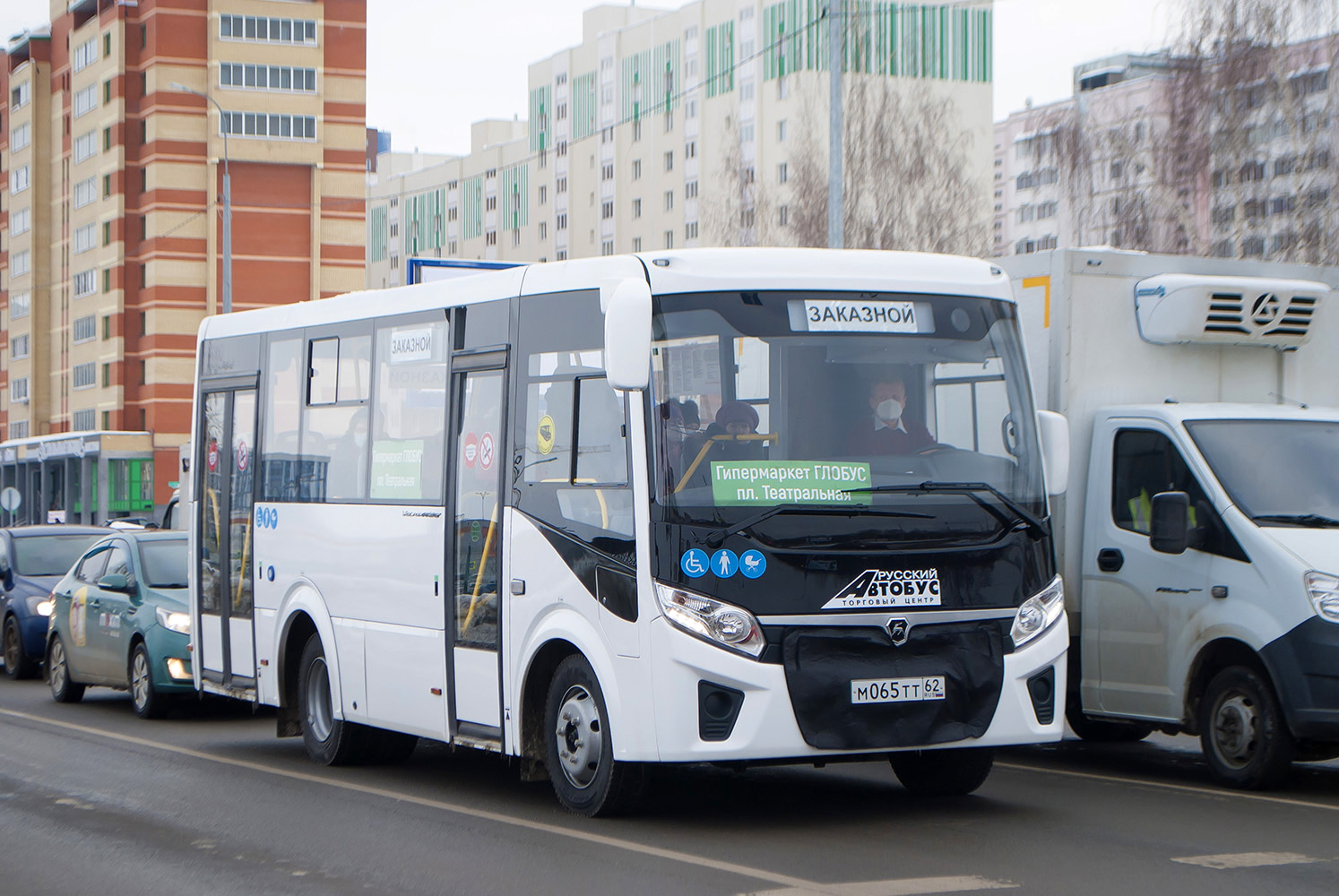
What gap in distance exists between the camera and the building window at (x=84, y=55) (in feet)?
292

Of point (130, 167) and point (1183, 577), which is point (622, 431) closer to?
point (1183, 577)

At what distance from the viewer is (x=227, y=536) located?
43.8 feet

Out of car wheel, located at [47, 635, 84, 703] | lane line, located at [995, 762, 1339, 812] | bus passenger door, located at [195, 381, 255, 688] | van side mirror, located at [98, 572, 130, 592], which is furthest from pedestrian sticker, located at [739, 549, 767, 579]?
car wheel, located at [47, 635, 84, 703]

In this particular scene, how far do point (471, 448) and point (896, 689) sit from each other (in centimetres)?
280

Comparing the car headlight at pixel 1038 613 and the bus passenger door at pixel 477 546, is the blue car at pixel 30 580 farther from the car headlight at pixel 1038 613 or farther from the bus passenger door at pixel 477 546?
the car headlight at pixel 1038 613

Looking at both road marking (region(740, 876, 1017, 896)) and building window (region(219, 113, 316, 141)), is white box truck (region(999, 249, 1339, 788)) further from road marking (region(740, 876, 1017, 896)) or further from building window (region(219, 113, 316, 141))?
building window (region(219, 113, 316, 141))

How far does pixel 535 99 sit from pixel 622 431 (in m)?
106

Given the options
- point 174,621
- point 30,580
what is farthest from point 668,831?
point 30,580

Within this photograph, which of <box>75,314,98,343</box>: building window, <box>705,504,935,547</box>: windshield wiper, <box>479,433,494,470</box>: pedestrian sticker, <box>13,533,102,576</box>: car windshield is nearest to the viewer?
<box>705,504,935,547</box>: windshield wiper

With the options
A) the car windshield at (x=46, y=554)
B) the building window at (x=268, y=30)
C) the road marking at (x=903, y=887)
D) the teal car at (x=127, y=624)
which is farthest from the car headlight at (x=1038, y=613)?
the building window at (x=268, y=30)

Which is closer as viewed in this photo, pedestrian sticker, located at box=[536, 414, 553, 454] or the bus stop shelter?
pedestrian sticker, located at box=[536, 414, 553, 454]

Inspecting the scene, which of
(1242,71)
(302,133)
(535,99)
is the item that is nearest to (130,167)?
(302,133)

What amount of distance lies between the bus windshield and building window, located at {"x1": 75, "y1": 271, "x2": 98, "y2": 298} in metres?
86.2

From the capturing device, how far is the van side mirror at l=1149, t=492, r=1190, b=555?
33.7ft
